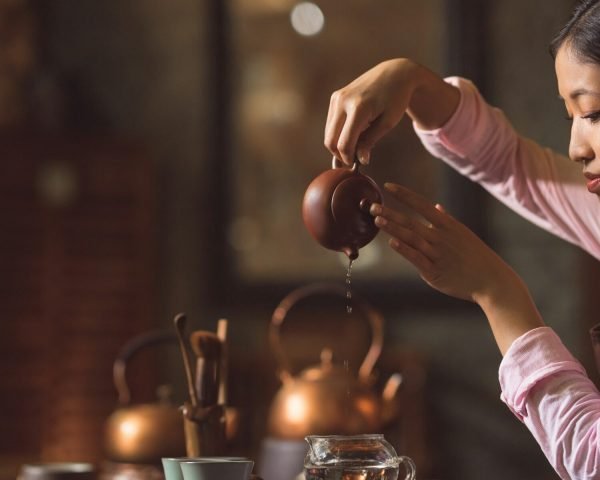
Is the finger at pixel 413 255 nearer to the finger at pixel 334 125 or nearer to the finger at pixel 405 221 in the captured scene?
the finger at pixel 405 221

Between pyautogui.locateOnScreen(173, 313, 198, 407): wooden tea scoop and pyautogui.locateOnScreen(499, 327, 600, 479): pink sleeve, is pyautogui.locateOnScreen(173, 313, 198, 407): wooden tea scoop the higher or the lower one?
the higher one

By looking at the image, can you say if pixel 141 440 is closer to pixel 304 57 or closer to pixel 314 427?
pixel 314 427

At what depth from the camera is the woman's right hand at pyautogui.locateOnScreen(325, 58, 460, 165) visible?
1340 mm

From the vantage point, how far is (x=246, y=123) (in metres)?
4.74

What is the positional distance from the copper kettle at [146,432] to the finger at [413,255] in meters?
0.80

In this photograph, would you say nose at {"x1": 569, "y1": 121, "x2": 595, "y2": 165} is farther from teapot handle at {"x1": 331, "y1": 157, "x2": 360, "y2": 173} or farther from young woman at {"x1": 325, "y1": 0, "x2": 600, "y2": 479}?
teapot handle at {"x1": 331, "y1": 157, "x2": 360, "y2": 173}

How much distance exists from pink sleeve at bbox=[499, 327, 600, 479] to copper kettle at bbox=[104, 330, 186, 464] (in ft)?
2.86

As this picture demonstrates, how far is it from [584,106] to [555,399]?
373 millimetres

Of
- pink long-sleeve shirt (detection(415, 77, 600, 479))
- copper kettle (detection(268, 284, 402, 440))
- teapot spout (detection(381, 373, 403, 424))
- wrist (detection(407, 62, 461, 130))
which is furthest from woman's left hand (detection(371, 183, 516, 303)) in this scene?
teapot spout (detection(381, 373, 403, 424))

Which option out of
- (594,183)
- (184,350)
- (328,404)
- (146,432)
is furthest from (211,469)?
(328,404)

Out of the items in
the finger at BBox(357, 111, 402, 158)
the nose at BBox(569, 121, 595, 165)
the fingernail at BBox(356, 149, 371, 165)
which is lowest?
the nose at BBox(569, 121, 595, 165)

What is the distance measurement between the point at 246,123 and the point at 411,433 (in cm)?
155

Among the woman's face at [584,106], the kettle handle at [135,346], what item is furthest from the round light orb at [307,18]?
the woman's face at [584,106]

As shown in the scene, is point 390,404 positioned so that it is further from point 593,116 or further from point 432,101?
point 593,116
